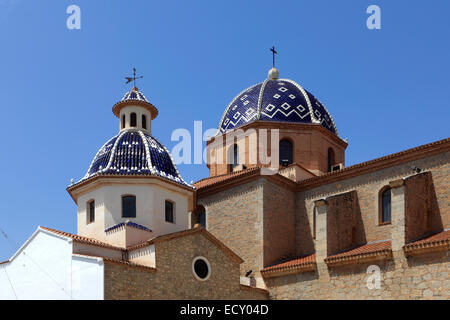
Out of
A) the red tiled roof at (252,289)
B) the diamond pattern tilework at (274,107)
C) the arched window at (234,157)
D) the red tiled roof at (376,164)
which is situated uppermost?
the diamond pattern tilework at (274,107)

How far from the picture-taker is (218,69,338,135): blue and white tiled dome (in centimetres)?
2725

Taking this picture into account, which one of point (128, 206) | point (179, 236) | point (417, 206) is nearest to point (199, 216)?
point (128, 206)

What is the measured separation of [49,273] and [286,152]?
1190 centimetres

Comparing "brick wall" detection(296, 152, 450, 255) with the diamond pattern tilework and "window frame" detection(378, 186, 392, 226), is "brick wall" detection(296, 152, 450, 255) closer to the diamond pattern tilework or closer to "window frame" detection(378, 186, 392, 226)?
"window frame" detection(378, 186, 392, 226)

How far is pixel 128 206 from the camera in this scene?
1978 cm

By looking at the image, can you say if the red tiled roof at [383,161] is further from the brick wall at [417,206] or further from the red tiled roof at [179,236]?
the red tiled roof at [179,236]

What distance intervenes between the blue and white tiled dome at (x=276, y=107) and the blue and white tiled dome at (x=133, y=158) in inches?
272

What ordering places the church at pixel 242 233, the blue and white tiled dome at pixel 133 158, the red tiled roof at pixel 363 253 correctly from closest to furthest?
the church at pixel 242 233 < the red tiled roof at pixel 363 253 < the blue and white tiled dome at pixel 133 158

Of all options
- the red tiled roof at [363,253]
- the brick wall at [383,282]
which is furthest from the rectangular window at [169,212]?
the red tiled roof at [363,253]

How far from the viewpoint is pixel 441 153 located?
20625 mm

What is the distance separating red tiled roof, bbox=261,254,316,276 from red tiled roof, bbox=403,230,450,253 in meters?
3.29

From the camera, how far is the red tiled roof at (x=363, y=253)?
19.4 meters

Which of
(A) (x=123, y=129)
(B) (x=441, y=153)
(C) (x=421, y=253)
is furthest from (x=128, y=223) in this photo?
(B) (x=441, y=153)

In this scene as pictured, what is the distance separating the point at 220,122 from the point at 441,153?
10883mm
